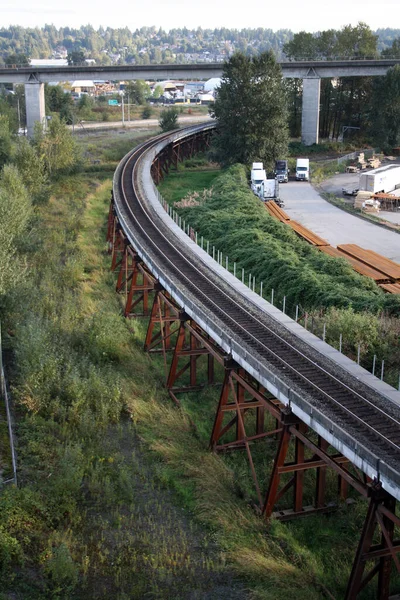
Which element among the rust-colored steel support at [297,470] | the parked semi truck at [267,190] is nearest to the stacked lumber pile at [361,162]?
the parked semi truck at [267,190]

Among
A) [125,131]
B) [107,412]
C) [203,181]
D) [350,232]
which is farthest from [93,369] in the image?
[125,131]

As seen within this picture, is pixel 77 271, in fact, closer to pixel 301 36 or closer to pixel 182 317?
pixel 182 317

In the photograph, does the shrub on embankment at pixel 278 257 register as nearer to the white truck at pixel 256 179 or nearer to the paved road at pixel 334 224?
the white truck at pixel 256 179

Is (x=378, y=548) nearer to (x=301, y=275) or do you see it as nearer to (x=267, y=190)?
(x=301, y=275)

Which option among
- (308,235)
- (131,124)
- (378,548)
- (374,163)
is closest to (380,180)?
(374,163)

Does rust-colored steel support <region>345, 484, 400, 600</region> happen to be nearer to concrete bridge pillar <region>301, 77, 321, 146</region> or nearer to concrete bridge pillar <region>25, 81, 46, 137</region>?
concrete bridge pillar <region>301, 77, 321, 146</region>

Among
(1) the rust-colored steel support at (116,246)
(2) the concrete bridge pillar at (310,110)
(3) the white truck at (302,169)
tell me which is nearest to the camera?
(1) the rust-colored steel support at (116,246)
